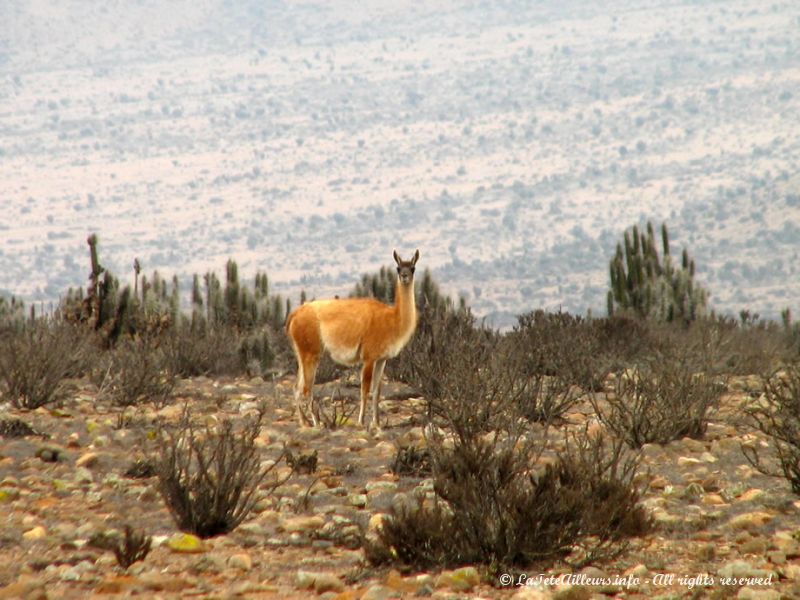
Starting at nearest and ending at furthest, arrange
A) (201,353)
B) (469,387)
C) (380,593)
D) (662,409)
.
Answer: (380,593) → (469,387) → (662,409) → (201,353)

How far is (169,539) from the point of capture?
7508 millimetres

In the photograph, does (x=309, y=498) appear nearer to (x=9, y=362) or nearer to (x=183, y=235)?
(x=9, y=362)

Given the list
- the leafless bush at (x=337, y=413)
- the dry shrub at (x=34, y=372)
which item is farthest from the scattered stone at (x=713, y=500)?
the dry shrub at (x=34, y=372)

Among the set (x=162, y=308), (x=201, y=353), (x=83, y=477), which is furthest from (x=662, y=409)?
(x=162, y=308)

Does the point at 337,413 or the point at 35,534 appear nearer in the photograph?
the point at 35,534

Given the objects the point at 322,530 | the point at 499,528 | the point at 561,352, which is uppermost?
the point at 499,528

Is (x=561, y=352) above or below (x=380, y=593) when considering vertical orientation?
below

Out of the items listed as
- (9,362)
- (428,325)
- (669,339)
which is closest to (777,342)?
(669,339)

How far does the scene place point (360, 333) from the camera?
39.5 ft

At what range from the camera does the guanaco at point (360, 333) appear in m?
12.0

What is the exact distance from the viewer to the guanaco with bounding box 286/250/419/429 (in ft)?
39.4

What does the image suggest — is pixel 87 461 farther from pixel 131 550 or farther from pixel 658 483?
pixel 658 483

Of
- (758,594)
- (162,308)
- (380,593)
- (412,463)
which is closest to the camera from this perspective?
(758,594)

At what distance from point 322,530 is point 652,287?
59.6ft
